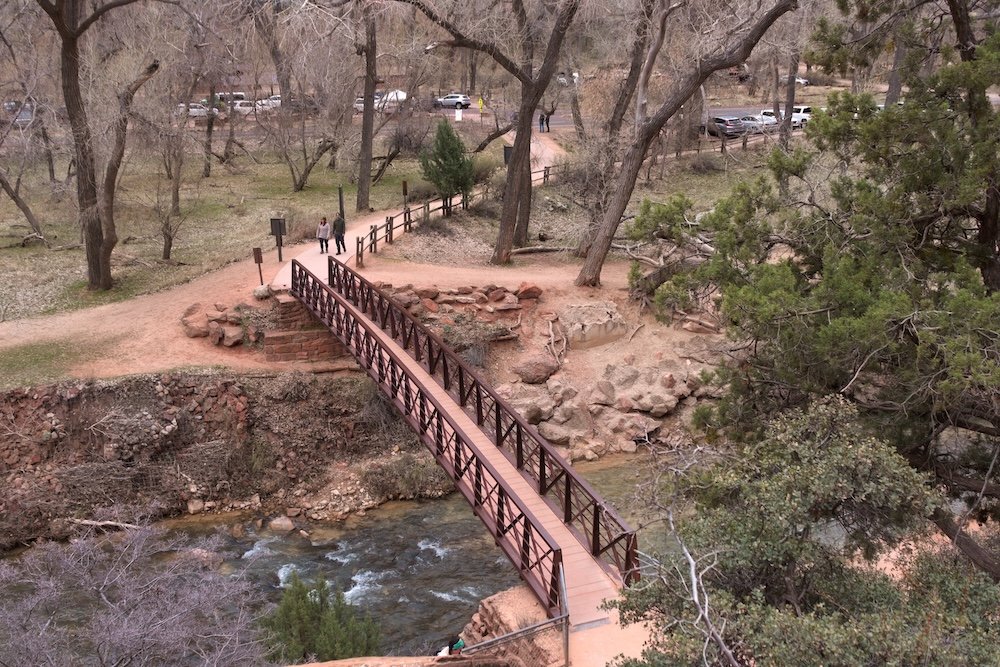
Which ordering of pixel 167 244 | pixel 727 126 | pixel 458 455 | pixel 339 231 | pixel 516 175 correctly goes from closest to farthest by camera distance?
pixel 458 455 < pixel 339 231 < pixel 516 175 < pixel 167 244 < pixel 727 126

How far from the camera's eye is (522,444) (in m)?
12.4

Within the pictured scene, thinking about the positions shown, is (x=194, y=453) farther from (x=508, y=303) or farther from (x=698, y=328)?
(x=698, y=328)

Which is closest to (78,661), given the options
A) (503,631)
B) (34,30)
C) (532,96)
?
(503,631)

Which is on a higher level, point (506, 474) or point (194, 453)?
point (506, 474)

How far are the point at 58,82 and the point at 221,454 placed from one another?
20.1 m

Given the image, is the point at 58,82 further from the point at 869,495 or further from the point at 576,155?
the point at 869,495

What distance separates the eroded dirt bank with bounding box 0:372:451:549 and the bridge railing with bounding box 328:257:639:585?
8.06 ft

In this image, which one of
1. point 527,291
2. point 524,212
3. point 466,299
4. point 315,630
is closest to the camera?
point 315,630

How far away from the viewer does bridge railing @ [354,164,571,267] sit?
2405 cm

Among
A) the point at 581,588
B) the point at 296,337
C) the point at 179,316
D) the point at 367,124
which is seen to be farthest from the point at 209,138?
the point at 581,588

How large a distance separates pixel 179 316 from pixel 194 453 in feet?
14.2

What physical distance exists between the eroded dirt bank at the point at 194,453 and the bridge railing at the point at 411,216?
569 centimetres

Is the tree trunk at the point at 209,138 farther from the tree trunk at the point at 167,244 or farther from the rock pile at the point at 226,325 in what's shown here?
the rock pile at the point at 226,325

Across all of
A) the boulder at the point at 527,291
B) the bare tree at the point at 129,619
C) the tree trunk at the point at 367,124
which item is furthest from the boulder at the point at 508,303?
the tree trunk at the point at 367,124
